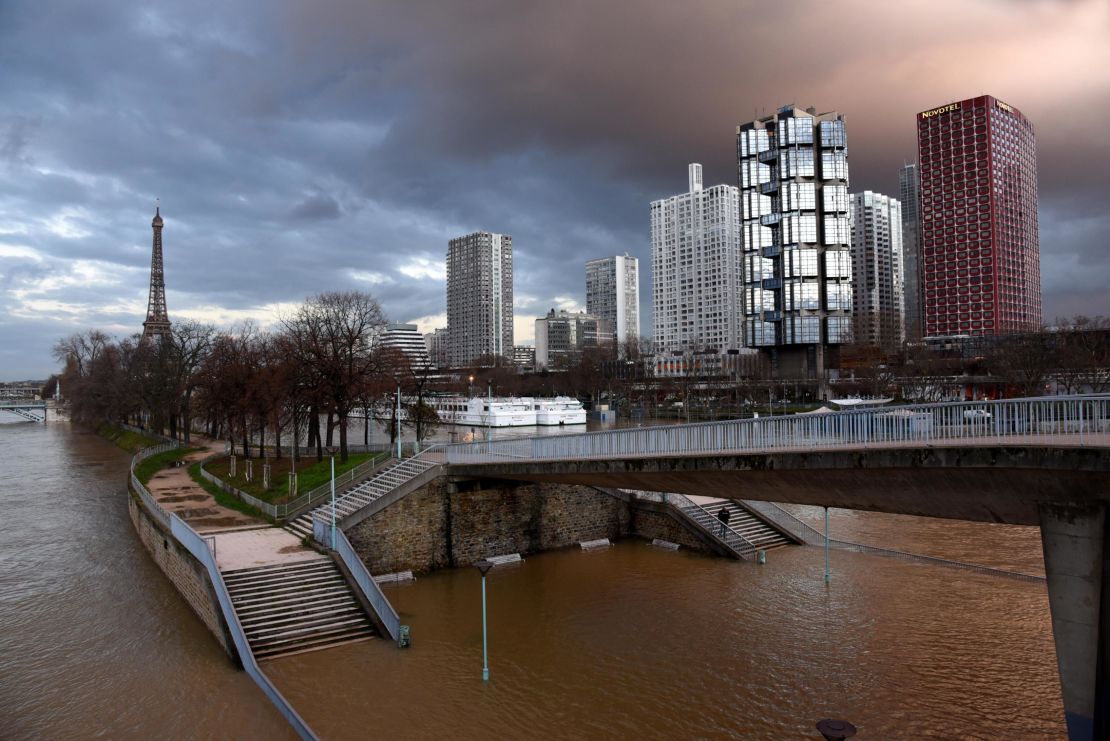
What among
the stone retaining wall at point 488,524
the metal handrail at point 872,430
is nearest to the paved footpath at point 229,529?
the stone retaining wall at point 488,524

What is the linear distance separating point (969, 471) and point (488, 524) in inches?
790

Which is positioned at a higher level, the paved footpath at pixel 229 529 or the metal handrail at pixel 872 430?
the metal handrail at pixel 872 430

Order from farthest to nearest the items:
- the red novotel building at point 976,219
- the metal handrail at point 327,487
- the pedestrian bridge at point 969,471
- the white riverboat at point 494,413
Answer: the red novotel building at point 976,219
the white riverboat at point 494,413
the metal handrail at point 327,487
the pedestrian bridge at point 969,471

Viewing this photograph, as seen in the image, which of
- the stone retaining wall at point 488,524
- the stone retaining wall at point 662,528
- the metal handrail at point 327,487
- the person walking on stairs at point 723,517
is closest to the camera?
the stone retaining wall at point 488,524

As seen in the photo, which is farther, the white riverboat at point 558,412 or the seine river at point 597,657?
the white riverboat at point 558,412

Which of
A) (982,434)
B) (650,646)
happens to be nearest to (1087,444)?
(982,434)

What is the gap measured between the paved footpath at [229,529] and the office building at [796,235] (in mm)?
87774

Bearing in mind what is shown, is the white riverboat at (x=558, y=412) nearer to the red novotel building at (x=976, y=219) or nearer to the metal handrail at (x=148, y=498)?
the metal handrail at (x=148, y=498)

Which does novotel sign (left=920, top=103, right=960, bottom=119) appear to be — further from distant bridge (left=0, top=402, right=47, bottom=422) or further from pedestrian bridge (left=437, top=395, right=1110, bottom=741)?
distant bridge (left=0, top=402, right=47, bottom=422)

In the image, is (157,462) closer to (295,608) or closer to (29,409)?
(295,608)

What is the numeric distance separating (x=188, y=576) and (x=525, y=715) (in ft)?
48.0

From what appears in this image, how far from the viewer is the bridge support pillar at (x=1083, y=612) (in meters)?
12.5

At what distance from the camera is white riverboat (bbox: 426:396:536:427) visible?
85625 mm

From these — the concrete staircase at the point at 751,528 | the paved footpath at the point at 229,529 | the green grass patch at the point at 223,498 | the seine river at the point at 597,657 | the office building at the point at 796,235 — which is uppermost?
the office building at the point at 796,235
